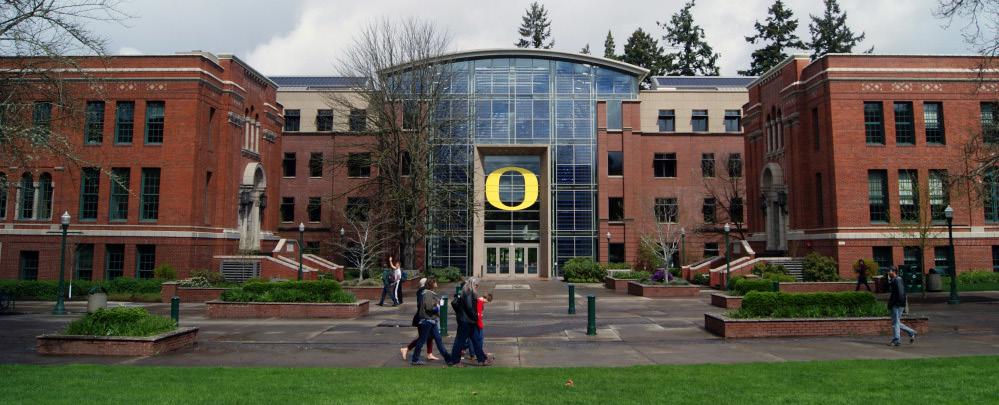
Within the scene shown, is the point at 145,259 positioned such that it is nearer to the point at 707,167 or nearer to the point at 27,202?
the point at 27,202

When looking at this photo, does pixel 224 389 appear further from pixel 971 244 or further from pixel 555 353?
pixel 971 244

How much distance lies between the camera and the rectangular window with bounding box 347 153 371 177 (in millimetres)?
45037

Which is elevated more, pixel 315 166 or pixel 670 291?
pixel 315 166

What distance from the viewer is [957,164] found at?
3544 centimetres

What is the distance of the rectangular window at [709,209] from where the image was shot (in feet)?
178

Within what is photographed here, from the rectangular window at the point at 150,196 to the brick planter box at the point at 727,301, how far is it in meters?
27.8

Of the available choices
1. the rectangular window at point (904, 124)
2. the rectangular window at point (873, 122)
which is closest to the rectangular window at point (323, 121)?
the rectangular window at point (873, 122)

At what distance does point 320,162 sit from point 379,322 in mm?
35134

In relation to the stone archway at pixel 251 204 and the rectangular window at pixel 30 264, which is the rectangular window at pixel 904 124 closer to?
the stone archway at pixel 251 204

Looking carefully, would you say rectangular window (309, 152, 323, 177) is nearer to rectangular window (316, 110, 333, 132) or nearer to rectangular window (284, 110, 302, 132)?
rectangular window (316, 110, 333, 132)

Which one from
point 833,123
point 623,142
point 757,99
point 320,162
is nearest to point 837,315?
point 833,123

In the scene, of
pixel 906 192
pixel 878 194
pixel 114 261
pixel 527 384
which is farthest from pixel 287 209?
pixel 527 384

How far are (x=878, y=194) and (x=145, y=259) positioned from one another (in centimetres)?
3861

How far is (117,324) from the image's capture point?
47.6 ft
